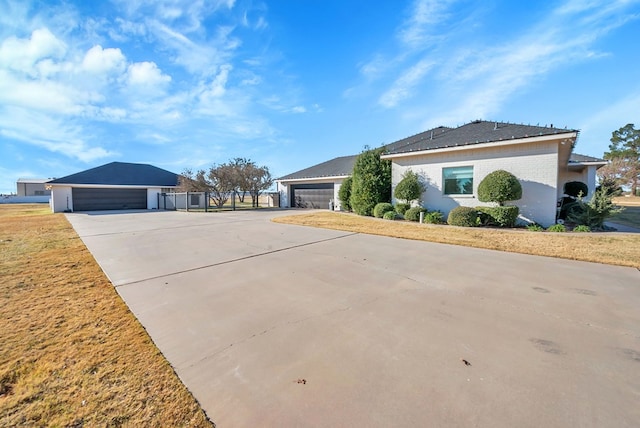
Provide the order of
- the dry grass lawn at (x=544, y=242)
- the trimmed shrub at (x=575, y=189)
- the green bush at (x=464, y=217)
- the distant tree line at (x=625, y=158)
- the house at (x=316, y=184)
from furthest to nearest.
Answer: the distant tree line at (x=625, y=158)
the house at (x=316, y=184)
the trimmed shrub at (x=575, y=189)
the green bush at (x=464, y=217)
the dry grass lawn at (x=544, y=242)

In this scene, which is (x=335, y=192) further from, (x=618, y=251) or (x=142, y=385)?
(x=142, y=385)

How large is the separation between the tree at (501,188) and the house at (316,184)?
10.6 metres

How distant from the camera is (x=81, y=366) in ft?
7.52

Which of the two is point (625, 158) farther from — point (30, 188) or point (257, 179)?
point (30, 188)

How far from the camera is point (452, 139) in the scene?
12.8 metres

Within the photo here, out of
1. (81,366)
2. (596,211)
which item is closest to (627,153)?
(596,211)

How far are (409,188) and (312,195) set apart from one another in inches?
475

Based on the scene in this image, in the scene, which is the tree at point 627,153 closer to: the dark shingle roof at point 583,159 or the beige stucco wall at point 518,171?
the dark shingle roof at point 583,159

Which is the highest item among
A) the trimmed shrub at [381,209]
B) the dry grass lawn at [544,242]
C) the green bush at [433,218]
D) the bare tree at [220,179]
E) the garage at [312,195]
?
the bare tree at [220,179]

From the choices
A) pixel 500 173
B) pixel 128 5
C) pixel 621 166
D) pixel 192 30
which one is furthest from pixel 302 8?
pixel 621 166

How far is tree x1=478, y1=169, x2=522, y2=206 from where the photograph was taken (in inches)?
400

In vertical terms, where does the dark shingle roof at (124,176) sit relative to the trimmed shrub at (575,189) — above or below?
above

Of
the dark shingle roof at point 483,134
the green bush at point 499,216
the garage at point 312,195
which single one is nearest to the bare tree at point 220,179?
the garage at point 312,195

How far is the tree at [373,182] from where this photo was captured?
14961 millimetres
